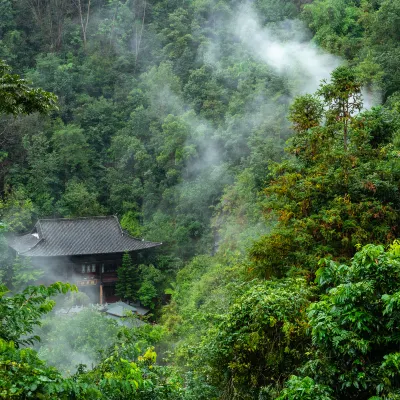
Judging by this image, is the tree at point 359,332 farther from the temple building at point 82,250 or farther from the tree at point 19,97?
the temple building at point 82,250

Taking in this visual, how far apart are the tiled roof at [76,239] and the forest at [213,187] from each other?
107cm

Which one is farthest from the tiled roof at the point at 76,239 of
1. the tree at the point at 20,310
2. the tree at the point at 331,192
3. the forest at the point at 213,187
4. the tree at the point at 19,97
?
the tree at the point at 20,310

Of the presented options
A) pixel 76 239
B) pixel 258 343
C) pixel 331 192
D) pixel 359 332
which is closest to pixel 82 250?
pixel 76 239

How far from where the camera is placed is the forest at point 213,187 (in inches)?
234

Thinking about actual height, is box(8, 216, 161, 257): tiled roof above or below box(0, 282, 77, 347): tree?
below

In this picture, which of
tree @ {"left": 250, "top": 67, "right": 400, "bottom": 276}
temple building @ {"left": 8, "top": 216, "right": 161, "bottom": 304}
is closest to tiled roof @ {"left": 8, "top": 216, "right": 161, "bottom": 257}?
temple building @ {"left": 8, "top": 216, "right": 161, "bottom": 304}

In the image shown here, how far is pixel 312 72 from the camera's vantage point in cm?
2797

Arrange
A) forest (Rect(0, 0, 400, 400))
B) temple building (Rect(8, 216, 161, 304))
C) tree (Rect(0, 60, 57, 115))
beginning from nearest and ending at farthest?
forest (Rect(0, 0, 400, 400)) < tree (Rect(0, 60, 57, 115)) < temple building (Rect(8, 216, 161, 304))

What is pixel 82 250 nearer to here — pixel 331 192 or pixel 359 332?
pixel 331 192

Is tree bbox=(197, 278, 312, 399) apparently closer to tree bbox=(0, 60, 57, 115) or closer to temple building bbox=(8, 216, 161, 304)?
tree bbox=(0, 60, 57, 115)

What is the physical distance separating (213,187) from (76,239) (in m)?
7.17

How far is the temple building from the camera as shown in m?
26.4

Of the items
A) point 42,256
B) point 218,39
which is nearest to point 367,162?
point 42,256

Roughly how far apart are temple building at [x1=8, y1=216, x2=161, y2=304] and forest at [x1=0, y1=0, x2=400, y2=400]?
1.14 metres
